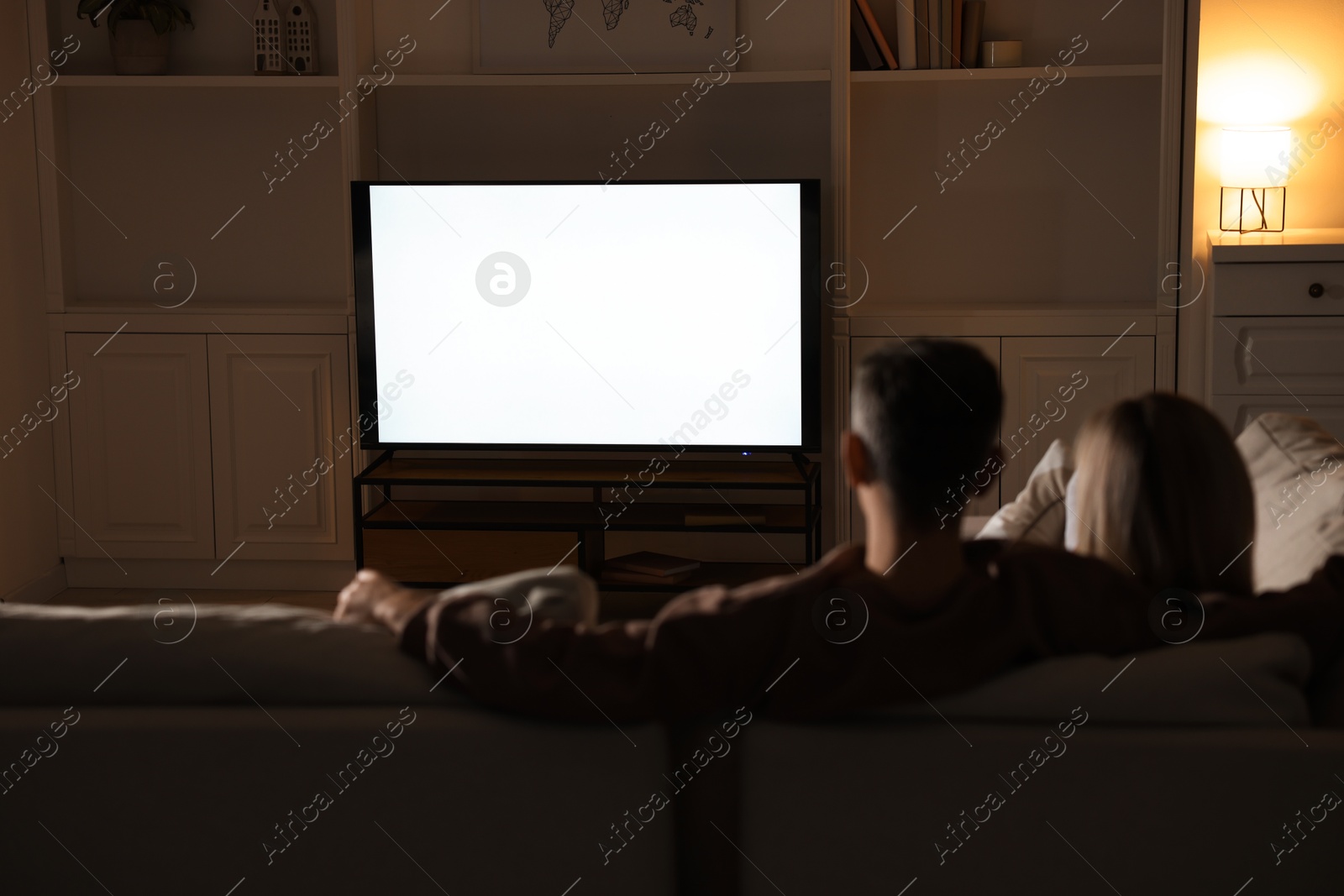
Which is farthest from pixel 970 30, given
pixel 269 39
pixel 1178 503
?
pixel 1178 503

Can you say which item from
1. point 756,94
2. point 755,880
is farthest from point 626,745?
point 756,94

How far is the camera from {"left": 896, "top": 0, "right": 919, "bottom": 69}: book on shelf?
3.19 meters

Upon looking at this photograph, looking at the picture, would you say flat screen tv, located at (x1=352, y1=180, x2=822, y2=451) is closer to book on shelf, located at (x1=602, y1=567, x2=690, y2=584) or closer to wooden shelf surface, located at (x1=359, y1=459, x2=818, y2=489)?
wooden shelf surface, located at (x1=359, y1=459, x2=818, y2=489)

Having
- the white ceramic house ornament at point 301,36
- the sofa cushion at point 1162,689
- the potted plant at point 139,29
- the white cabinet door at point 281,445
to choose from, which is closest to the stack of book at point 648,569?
the white cabinet door at point 281,445

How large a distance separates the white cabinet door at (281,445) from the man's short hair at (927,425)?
2.47 metres

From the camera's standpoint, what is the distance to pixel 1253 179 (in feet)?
10.8

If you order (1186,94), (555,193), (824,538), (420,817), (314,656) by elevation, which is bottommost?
(824,538)

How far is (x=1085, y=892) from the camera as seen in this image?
1048 millimetres

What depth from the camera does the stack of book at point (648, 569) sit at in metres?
3.24

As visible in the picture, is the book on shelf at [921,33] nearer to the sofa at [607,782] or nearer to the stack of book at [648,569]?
the stack of book at [648,569]

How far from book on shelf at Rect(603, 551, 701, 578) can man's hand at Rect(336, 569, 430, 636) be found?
200cm

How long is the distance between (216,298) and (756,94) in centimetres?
178

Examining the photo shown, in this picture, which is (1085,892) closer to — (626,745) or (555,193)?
(626,745)

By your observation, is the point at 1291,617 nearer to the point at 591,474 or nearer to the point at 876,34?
the point at 591,474
